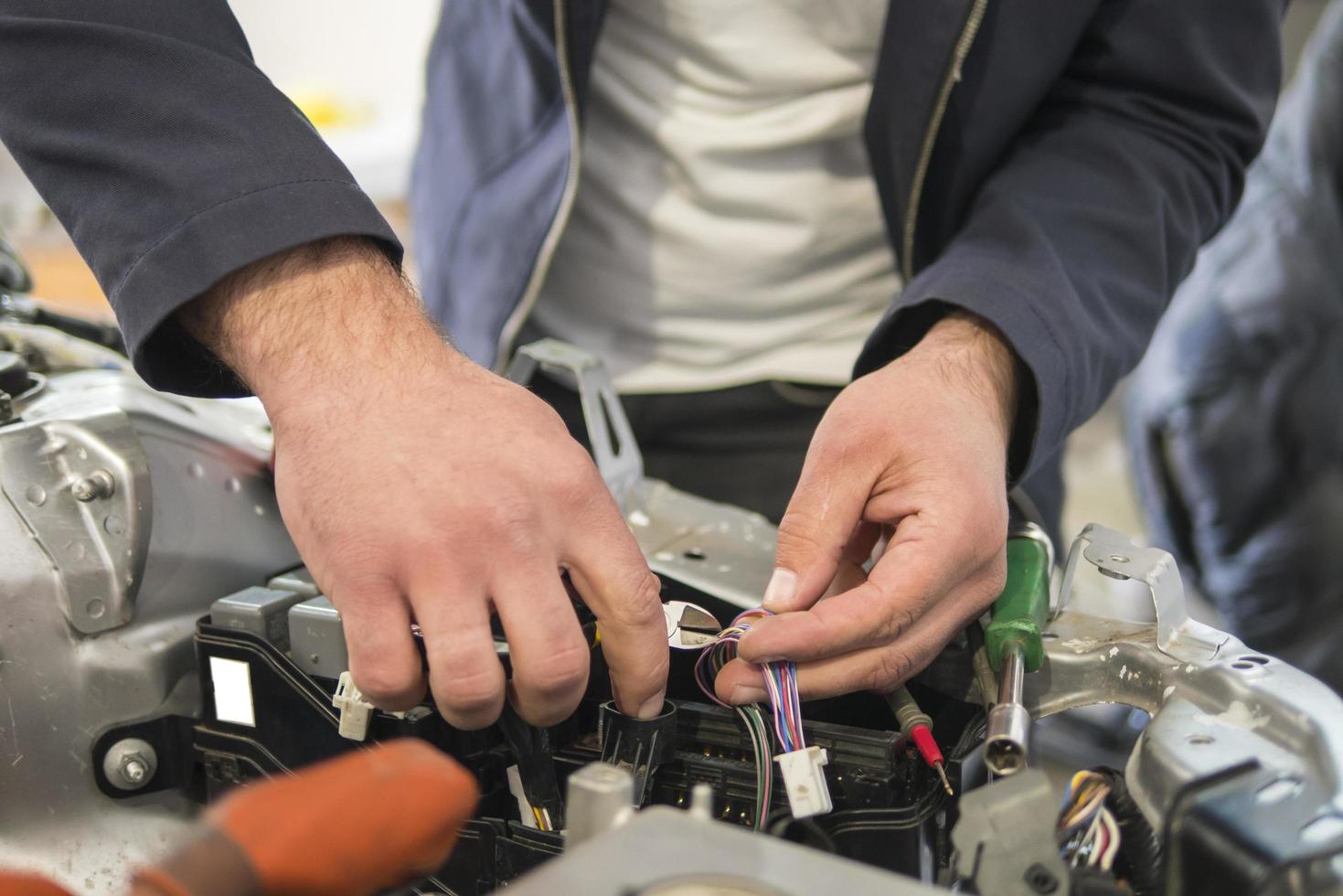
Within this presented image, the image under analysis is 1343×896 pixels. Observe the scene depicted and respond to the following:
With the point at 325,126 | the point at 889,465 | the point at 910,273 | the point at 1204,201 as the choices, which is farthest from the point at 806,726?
the point at 325,126

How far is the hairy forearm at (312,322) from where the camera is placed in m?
0.58

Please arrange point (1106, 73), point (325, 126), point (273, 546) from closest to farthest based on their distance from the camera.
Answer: point (273, 546)
point (1106, 73)
point (325, 126)

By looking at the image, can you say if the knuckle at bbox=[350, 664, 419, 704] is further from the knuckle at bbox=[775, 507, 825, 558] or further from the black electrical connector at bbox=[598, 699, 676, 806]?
the knuckle at bbox=[775, 507, 825, 558]

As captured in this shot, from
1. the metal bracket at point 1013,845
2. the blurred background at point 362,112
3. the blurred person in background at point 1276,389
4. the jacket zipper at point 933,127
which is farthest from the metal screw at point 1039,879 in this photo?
the blurred background at point 362,112

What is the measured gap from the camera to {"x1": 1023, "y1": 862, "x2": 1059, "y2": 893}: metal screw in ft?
1.47

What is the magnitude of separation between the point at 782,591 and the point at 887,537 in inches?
4.4

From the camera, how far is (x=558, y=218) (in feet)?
3.18

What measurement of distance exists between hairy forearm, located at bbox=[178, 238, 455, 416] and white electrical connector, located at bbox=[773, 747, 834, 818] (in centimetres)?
27

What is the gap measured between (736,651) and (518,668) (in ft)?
0.39

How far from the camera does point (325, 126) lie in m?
3.38

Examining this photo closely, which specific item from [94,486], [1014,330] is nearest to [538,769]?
[94,486]

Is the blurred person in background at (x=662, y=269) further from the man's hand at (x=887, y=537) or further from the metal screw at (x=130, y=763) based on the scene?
the metal screw at (x=130, y=763)

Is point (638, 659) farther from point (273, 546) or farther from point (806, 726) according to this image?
point (273, 546)

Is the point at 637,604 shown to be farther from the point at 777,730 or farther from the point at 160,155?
the point at 160,155
